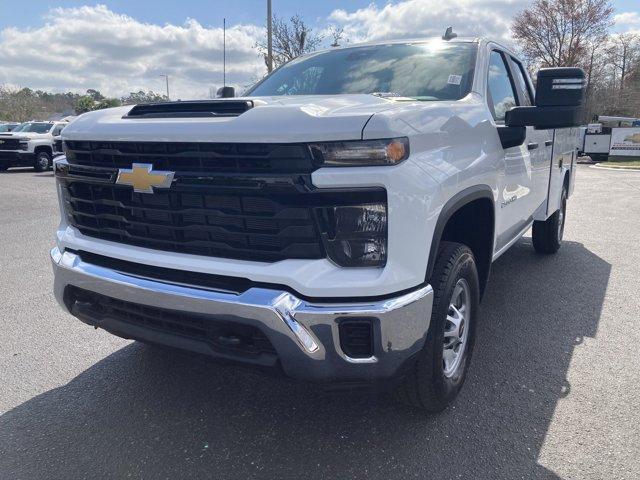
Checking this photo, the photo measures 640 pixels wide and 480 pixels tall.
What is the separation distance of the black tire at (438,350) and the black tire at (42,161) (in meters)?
19.9

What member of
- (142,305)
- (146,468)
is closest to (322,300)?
(142,305)

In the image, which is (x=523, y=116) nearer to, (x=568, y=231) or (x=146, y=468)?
(x=146, y=468)

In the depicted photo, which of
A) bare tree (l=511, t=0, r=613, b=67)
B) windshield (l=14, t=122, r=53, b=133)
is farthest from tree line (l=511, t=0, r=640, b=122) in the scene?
windshield (l=14, t=122, r=53, b=133)

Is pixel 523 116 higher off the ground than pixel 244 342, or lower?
higher

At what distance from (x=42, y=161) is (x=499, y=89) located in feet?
63.2

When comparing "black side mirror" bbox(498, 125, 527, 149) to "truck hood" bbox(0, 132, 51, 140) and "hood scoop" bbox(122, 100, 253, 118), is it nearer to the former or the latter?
"hood scoop" bbox(122, 100, 253, 118)

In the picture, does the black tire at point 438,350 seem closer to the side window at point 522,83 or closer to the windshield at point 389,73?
the windshield at point 389,73

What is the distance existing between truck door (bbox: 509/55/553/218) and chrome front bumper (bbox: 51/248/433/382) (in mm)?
2238

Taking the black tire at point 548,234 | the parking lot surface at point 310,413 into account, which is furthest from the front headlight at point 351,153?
the black tire at point 548,234

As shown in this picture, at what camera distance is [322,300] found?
2.08m

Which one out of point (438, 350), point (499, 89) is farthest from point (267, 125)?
point (499, 89)

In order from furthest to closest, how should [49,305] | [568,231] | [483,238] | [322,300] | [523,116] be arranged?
[568,231] < [49,305] < [483,238] < [523,116] < [322,300]

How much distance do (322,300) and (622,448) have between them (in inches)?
63.6

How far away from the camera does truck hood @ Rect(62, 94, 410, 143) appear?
206 cm
